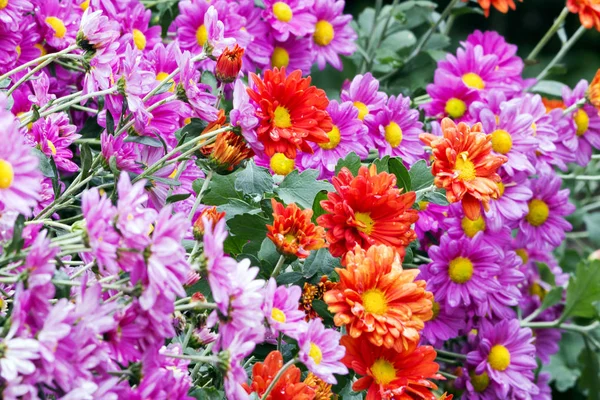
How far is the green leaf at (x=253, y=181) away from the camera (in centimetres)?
77

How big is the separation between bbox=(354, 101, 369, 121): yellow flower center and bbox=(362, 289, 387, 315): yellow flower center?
1.21 feet

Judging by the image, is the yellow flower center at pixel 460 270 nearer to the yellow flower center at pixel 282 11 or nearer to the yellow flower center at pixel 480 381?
the yellow flower center at pixel 480 381

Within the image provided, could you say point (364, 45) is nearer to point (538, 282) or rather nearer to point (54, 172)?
point (538, 282)

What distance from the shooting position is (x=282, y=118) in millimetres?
743

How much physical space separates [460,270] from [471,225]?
0.22 feet

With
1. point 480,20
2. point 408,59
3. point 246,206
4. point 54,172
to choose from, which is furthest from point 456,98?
point 480,20

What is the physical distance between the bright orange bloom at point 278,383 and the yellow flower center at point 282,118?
0.20 meters

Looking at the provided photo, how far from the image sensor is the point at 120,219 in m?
0.54

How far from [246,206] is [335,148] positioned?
0.62 ft

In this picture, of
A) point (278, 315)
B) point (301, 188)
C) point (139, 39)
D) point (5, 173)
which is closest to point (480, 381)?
point (301, 188)

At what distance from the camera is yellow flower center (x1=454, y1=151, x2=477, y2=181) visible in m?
0.80

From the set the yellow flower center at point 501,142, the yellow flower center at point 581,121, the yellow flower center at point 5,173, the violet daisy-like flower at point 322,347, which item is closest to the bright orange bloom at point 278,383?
the violet daisy-like flower at point 322,347

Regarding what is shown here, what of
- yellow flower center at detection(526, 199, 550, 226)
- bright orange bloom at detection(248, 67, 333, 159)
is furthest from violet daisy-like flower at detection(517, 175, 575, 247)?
bright orange bloom at detection(248, 67, 333, 159)

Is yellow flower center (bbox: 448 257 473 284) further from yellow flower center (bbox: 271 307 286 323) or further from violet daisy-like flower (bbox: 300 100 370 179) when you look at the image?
yellow flower center (bbox: 271 307 286 323)
